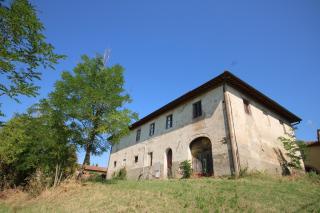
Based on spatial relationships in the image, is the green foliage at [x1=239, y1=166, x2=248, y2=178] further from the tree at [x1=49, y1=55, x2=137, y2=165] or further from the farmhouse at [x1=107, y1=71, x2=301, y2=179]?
the tree at [x1=49, y1=55, x2=137, y2=165]

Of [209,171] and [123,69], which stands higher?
[123,69]

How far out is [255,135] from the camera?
1421 cm

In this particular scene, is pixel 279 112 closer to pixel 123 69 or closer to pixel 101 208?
pixel 123 69

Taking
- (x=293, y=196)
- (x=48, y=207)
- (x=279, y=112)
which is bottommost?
(x=48, y=207)

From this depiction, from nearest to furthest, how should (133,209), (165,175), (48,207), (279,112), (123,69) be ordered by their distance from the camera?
(133,209) → (48,207) → (123,69) → (165,175) → (279,112)

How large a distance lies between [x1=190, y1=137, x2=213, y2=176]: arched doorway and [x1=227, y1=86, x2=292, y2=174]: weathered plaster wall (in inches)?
87.7

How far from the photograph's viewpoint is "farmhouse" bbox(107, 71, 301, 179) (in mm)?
12773

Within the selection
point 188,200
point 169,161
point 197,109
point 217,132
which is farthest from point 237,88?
point 188,200

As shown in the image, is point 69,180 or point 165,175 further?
point 165,175

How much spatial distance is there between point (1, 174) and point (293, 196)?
54.1ft

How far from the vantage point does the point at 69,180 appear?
11484 mm

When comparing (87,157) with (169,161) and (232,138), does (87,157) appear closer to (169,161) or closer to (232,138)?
(169,161)

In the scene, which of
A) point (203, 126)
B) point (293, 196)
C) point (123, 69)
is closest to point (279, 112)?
point (203, 126)

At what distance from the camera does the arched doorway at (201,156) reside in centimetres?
1362
